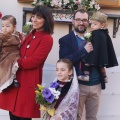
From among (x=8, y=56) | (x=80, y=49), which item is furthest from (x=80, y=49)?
(x=8, y=56)

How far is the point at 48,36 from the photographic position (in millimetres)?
2898

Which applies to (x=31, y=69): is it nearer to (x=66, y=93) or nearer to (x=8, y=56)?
(x=8, y=56)

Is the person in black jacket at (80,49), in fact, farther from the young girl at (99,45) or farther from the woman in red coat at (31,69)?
the woman in red coat at (31,69)

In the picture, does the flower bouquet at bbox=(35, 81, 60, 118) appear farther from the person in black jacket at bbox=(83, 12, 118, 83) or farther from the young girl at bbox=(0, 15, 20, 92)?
the person in black jacket at bbox=(83, 12, 118, 83)

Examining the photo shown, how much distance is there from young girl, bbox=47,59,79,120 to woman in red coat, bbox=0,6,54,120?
0.19 m

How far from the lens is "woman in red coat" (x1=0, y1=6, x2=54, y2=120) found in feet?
9.41

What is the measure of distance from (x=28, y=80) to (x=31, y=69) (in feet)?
0.34

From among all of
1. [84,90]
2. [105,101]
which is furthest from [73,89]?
[105,101]

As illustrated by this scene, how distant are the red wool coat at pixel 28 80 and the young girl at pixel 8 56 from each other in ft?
0.20

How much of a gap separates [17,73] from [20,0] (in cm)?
136

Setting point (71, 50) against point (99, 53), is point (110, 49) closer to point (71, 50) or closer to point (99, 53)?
point (99, 53)

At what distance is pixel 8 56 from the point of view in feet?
9.59

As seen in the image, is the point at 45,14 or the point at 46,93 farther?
the point at 45,14

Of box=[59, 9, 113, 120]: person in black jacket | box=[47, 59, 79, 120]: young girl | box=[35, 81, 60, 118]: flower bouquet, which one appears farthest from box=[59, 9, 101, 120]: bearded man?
box=[35, 81, 60, 118]: flower bouquet
